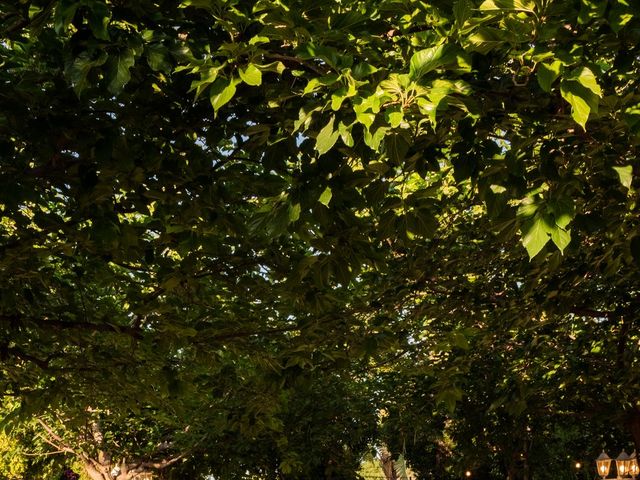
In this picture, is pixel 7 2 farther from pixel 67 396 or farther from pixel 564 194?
pixel 67 396

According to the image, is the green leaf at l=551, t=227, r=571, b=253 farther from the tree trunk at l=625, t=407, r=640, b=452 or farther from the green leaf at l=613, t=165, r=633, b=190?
the tree trunk at l=625, t=407, r=640, b=452

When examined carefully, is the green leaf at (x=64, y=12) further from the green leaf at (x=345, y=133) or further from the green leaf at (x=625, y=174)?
the green leaf at (x=625, y=174)

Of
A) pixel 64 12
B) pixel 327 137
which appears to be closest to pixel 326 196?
pixel 327 137

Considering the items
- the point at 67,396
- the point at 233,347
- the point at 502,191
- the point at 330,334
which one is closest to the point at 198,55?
the point at 502,191

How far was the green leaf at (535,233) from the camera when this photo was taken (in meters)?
3.11

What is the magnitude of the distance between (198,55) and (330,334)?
3.07m

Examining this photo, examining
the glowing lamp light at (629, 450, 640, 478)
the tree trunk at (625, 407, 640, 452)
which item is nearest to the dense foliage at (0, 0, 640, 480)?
the tree trunk at (625, 407, 640, 452)

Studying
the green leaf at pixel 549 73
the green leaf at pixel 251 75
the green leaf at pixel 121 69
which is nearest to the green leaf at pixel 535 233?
the green leaf at pixel 549 73

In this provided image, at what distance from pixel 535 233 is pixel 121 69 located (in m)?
2.03

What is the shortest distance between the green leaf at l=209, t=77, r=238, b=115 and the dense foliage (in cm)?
1

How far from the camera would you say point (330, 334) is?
6.03m

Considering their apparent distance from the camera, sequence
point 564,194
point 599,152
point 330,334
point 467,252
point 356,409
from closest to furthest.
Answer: point 564,194 → point 599,152 → point 330,334 → point 467,252 → point 356,409

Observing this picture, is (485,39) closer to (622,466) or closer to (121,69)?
(121,69)

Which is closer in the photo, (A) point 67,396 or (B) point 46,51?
(B) point 46,51
